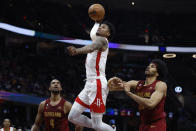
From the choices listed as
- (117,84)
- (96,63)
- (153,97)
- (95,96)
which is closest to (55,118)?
(95,96)

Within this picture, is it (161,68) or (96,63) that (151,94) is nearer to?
(161,68)

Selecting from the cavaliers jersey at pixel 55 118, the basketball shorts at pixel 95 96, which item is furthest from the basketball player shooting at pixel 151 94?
the cavaliers jersey at pixel 55 118

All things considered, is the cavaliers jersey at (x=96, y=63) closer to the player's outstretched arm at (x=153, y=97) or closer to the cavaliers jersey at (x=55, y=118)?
the player's outstretched arm at (x=153, y=97)

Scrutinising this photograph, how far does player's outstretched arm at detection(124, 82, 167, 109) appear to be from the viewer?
14.3 feet

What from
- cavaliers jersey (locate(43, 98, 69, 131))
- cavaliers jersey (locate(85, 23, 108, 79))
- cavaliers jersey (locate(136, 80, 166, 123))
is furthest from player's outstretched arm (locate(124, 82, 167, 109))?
cavaliers jersey (locate(43, 98, 69, 131))

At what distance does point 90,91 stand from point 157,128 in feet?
3.80

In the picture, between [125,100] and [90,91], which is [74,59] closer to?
[125,100]

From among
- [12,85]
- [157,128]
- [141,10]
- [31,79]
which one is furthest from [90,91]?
[141,10]

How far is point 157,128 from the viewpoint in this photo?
14.9 ft

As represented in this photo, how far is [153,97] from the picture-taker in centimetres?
446

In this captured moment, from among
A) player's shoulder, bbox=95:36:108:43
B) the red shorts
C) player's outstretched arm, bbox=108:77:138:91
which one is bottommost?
the red shorts

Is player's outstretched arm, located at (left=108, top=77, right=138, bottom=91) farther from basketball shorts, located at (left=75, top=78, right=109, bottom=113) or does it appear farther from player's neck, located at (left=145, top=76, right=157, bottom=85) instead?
player's neck, located at (left=145, top=76, right=157, bottom=85)

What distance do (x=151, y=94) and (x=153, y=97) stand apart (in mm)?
189

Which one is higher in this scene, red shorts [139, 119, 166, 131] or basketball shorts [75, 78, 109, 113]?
basketball shorts [75, 78, 109, 113]
